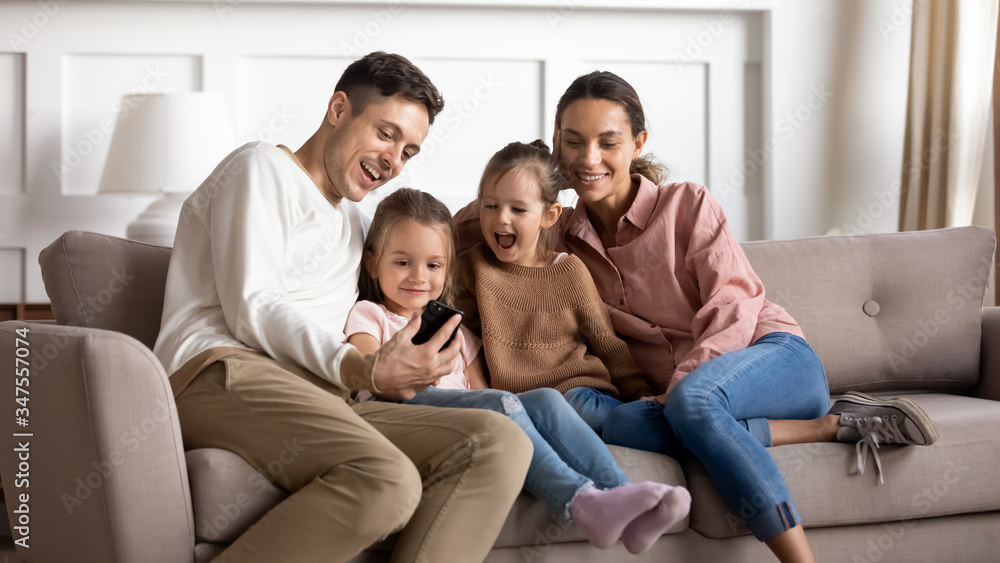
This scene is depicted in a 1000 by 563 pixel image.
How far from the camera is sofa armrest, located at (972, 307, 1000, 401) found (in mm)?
2064

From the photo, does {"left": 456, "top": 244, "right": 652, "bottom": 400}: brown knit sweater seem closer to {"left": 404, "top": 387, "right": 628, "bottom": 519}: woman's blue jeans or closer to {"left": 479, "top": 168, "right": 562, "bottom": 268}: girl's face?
{"left": 479, "top": 168, "right": 562, "bottom": 268}: girl's face

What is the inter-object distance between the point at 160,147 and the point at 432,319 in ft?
4.98

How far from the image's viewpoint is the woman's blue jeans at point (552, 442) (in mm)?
1386

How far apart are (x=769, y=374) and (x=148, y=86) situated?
2.28 m

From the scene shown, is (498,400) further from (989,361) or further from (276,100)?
(276,100)

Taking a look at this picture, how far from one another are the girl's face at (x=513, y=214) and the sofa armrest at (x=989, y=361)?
3.80 feet

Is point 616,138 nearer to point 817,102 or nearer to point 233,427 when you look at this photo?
point 233,427

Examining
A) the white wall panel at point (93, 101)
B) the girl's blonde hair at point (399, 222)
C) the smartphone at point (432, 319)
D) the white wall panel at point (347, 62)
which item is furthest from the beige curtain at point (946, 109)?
the white wall panel at point (93, 101)

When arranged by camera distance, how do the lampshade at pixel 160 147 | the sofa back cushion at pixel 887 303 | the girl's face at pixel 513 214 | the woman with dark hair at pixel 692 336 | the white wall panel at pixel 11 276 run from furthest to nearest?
the white wall panel at pixel 11 276 < the lampshade at pixel 160 147 < the sofa back cushion at pixel 887 303 < the girl's face at pixel 513 214 < the woman with dark hair at pixel 692 336

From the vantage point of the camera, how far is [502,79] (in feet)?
10.0

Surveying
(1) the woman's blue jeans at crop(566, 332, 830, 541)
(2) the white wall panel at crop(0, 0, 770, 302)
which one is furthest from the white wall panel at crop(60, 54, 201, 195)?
(1) the woman's blue jeans at crop(566, 332, 830, 541)

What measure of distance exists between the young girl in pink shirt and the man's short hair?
8.3 inches

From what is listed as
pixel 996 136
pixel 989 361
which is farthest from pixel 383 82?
pixel 996 136

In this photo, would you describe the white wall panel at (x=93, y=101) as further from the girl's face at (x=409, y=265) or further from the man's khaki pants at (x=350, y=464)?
the man's khaki pants at (x=350, y=464)
